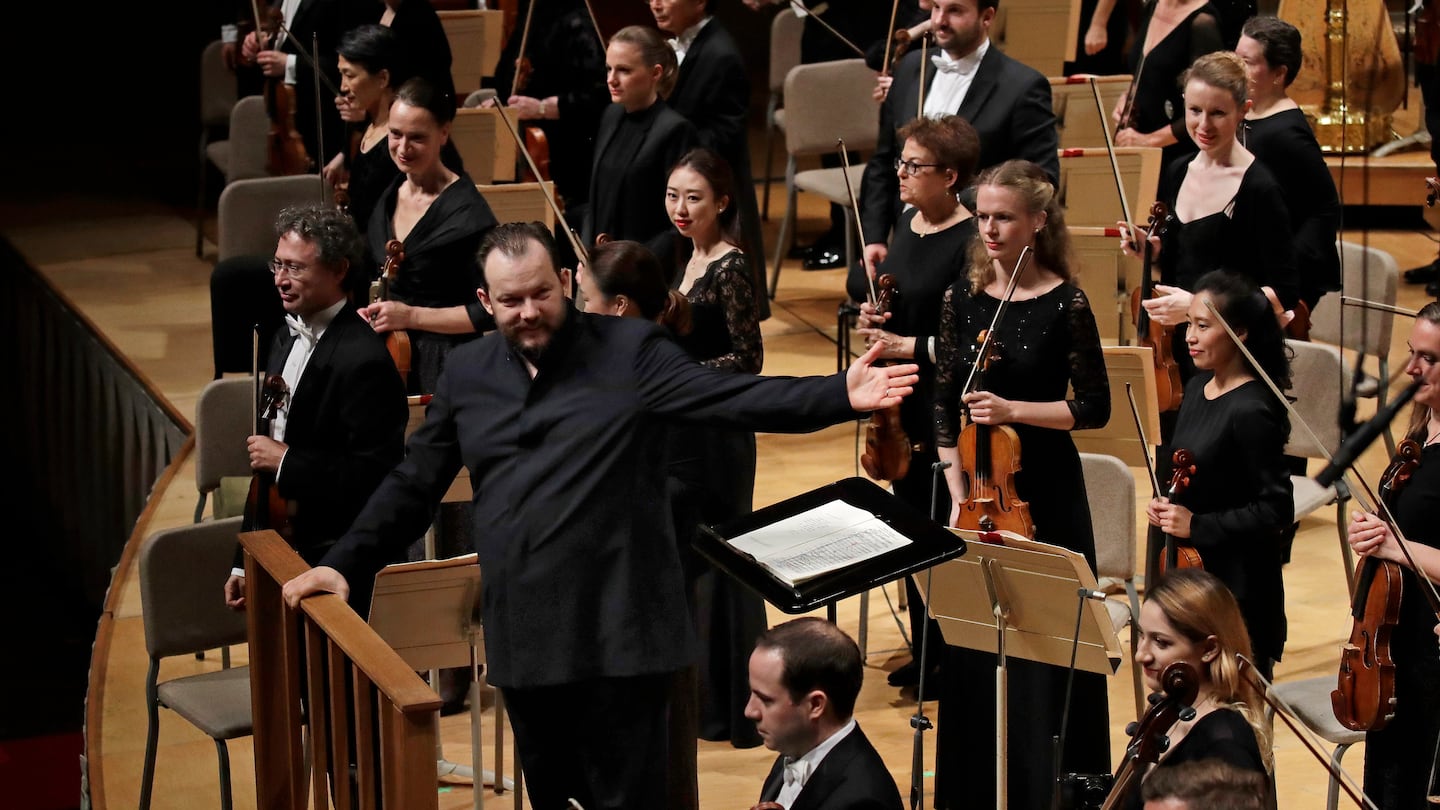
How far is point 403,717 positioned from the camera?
235cm

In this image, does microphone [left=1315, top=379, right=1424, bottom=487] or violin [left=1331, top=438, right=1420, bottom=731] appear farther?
violin [left=1331, top=438, right=1420, bottom=731]

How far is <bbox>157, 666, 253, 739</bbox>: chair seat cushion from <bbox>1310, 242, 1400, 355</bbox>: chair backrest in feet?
8.97

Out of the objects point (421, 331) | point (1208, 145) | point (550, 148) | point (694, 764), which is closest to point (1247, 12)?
point (1208, 145)

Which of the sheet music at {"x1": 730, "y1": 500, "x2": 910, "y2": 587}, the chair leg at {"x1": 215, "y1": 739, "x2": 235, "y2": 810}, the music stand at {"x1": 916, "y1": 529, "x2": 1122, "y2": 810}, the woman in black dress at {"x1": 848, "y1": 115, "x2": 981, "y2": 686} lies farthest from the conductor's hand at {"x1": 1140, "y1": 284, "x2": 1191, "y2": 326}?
the chair leg at {"x1": 215, "y1": 739, "x2": 235, "y2": 810}

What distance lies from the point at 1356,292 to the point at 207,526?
3.06 meters

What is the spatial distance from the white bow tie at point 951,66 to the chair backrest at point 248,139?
9.24ft

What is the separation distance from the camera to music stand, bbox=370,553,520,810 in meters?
3.22

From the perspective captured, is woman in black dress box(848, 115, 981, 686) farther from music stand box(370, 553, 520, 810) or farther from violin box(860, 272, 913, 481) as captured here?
music stand box(370, 553, 520, 810)

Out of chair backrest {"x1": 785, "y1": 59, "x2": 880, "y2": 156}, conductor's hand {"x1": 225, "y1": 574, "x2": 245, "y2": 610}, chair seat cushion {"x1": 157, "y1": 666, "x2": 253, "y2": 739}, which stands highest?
chair backrest {"x1": 785, "y1": 59, "x2": 880, "y2": 156}

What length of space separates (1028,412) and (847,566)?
107cm

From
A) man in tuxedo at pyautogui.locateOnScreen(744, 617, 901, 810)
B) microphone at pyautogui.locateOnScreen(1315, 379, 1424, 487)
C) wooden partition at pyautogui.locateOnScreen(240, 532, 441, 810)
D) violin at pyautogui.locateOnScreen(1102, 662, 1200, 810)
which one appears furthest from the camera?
man in tuxedo at pyautogui.locateOnScreen(744, 617, 901, 810)

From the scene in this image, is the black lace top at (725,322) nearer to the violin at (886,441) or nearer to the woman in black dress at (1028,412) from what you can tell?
the violin at (886,441)

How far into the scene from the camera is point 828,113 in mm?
6316

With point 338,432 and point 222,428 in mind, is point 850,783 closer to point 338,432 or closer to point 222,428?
point 338,432
